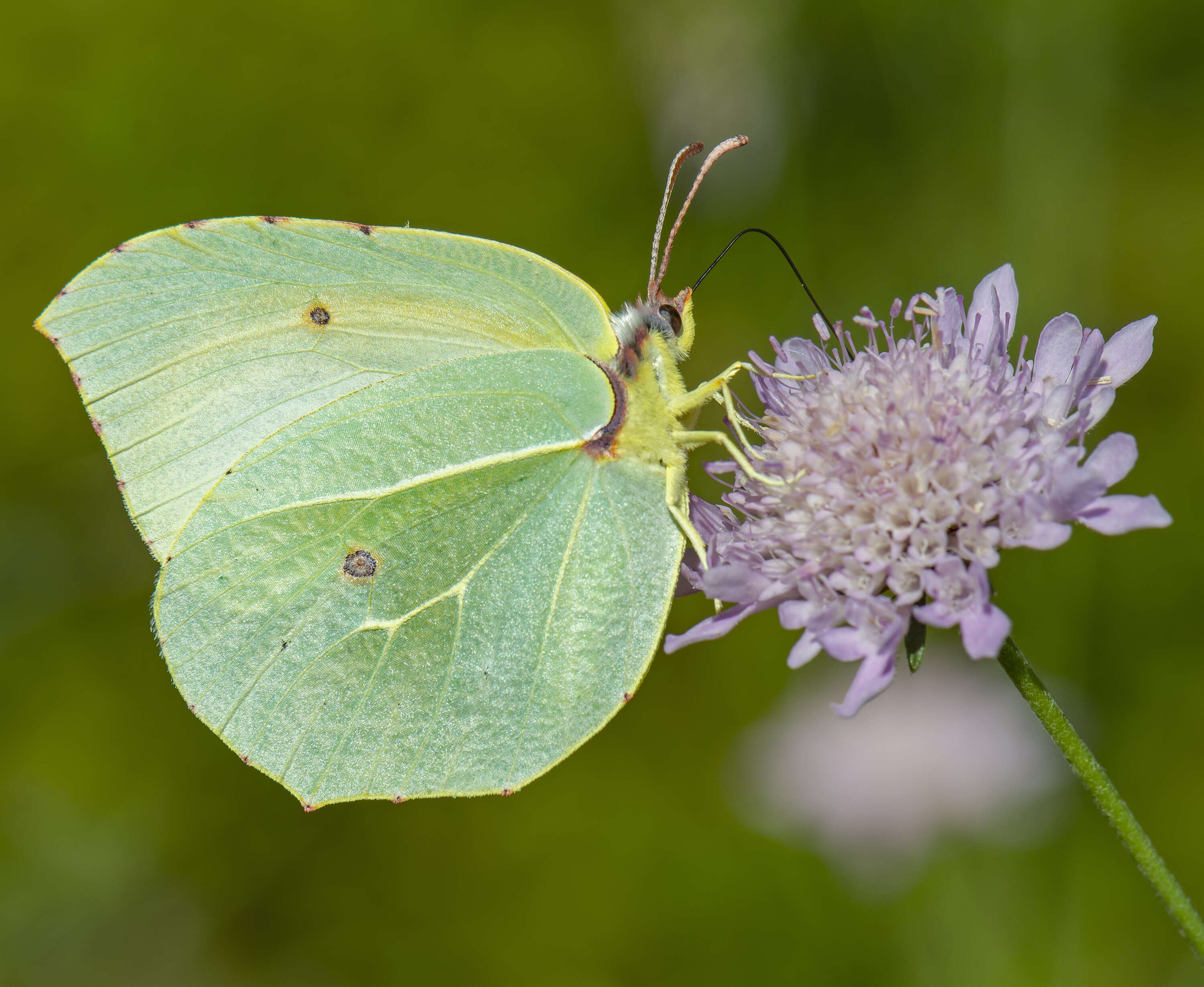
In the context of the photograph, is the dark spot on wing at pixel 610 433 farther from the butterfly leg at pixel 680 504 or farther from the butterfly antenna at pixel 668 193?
the butterfly antenna at pixel 668 193

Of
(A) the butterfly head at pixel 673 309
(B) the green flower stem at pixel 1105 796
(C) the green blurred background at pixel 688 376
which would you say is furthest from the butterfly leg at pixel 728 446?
(C) the green blurred background at pixel 688 376

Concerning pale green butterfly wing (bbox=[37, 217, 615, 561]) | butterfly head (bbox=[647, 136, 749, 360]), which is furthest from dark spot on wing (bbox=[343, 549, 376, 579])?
butterfly head (bbox=[647, 136, 749, 360])

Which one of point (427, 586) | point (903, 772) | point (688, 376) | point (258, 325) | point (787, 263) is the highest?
point (258, 325)

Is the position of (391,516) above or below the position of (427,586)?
above

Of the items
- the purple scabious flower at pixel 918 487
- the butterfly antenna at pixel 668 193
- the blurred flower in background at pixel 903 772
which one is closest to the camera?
the purple scabious flower at pixel 918 487

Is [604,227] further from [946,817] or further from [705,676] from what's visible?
[946,817]

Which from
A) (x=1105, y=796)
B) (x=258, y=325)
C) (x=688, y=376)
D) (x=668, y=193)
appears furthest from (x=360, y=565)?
(x=688, y=376)

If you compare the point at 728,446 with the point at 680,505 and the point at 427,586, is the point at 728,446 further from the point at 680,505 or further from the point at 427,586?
the point at 427,586

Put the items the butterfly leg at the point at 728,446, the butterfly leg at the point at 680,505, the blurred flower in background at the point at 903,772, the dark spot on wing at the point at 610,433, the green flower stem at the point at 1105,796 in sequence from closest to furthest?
1. the green flower stem at the point at 1105,796
2. the butterfly leg at the point at 728,446
3. the butterfly leg at the point at 680,505
4. the dark spot on wing at the point at 610,433
5. the blurred flower in background at the point at 903,772
